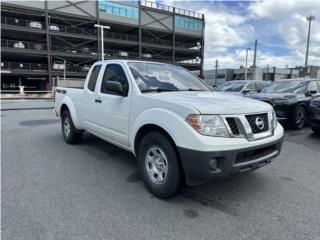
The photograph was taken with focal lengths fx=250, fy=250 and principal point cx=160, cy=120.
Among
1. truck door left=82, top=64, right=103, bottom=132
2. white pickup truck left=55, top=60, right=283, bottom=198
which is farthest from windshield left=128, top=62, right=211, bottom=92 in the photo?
truck door left=82, top=64, right=103, bottom=132

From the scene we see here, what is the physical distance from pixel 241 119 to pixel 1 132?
23.6ft

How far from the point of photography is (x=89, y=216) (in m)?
2.87

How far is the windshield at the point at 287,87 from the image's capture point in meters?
8.53

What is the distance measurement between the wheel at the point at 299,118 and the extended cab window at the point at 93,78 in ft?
20.7

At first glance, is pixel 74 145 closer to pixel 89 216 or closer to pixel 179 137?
pixel 89 216

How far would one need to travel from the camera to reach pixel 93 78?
16.5ft

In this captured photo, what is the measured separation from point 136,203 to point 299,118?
702cm

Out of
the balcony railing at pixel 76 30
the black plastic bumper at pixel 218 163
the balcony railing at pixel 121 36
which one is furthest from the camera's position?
the balcony railing at pixel 121 36

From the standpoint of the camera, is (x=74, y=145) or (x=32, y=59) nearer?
(x=74, y=145)

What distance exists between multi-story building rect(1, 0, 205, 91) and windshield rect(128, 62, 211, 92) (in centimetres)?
3402

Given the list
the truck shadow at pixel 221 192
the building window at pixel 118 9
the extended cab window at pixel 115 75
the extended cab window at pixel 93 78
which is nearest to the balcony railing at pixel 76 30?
the building window at pixel 118 9

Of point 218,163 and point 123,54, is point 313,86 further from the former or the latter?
point 123,54

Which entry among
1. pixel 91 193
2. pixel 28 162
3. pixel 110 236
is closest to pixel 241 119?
pixel 110 236

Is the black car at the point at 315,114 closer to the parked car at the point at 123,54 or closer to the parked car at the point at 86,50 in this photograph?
the parked car at the point at 86,50
